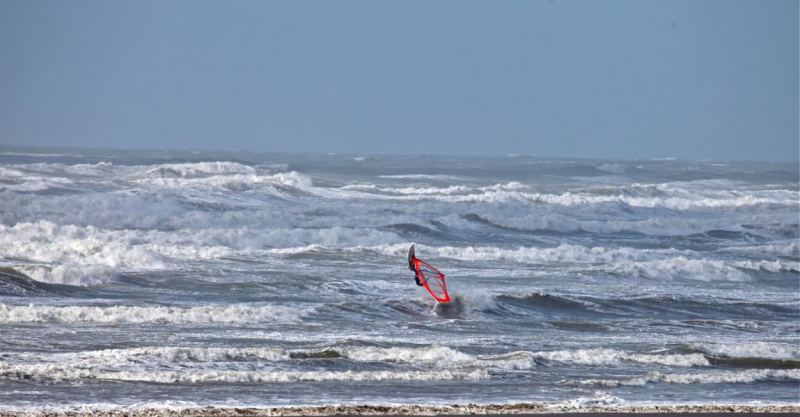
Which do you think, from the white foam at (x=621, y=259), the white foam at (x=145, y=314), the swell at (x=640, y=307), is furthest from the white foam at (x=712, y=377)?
the white foam at (x=621, y=259)

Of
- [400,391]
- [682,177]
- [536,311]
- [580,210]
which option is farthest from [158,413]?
[682,177]

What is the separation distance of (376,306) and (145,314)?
314 cm

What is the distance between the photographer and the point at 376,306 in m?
14.9

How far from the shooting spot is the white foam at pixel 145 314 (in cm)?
1278

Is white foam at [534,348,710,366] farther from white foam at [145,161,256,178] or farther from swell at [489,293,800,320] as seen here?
white foam at [145,161,256,178]

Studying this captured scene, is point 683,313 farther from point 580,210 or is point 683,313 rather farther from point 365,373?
point 580,210

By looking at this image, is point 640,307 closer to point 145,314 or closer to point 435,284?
point 435,284

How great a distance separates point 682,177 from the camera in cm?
5991

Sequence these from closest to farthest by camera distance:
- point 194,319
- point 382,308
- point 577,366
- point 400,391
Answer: point 400,391, point 577,366, point 194,319, point 382,308

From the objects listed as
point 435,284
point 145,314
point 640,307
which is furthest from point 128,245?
point 640,307

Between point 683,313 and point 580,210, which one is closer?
point 683,313

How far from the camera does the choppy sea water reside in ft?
32.7

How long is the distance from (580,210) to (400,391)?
88.1 ft

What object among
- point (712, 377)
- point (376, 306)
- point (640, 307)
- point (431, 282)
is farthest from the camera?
point (431, 282)
